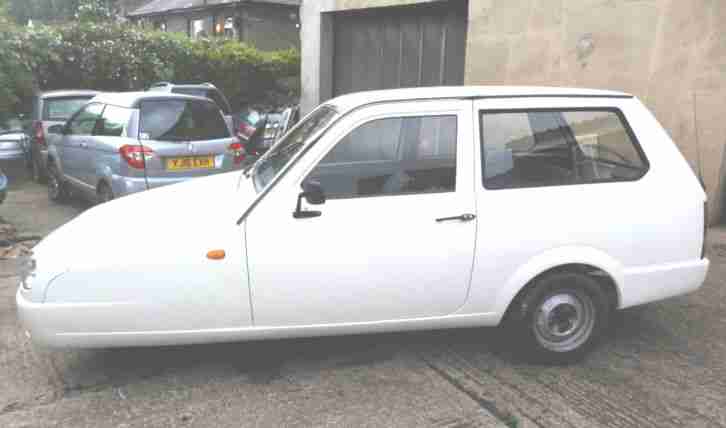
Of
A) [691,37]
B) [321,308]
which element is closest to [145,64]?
[691,37]

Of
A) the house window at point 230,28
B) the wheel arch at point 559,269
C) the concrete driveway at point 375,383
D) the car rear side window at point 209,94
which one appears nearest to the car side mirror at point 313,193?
the concrete driveway at point 375,383

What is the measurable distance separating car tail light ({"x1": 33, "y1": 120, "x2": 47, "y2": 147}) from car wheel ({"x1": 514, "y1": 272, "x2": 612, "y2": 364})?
915 centimetres

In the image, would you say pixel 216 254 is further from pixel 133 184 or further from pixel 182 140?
pixel 182 140

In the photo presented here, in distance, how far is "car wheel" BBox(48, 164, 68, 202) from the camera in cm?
903

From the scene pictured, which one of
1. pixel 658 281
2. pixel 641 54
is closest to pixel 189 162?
pixel 658 281

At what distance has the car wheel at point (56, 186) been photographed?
29.6ft

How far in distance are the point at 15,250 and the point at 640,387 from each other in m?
6.18

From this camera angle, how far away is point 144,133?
739cm

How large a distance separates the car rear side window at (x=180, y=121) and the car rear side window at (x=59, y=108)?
14.0 feet

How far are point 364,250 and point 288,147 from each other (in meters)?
1.05

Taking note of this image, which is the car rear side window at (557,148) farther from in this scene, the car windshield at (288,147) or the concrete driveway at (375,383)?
the concrete driveway at (375,383)

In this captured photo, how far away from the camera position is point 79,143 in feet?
27.1

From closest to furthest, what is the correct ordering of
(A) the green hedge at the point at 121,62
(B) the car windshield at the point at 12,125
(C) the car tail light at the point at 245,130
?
(B) the car windshield at the point at 12,125, (A) the green hedge at the point at 121,62, (C) the car tail light at the point at 245,130

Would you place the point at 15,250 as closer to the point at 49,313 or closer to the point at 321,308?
the point at 49,313
